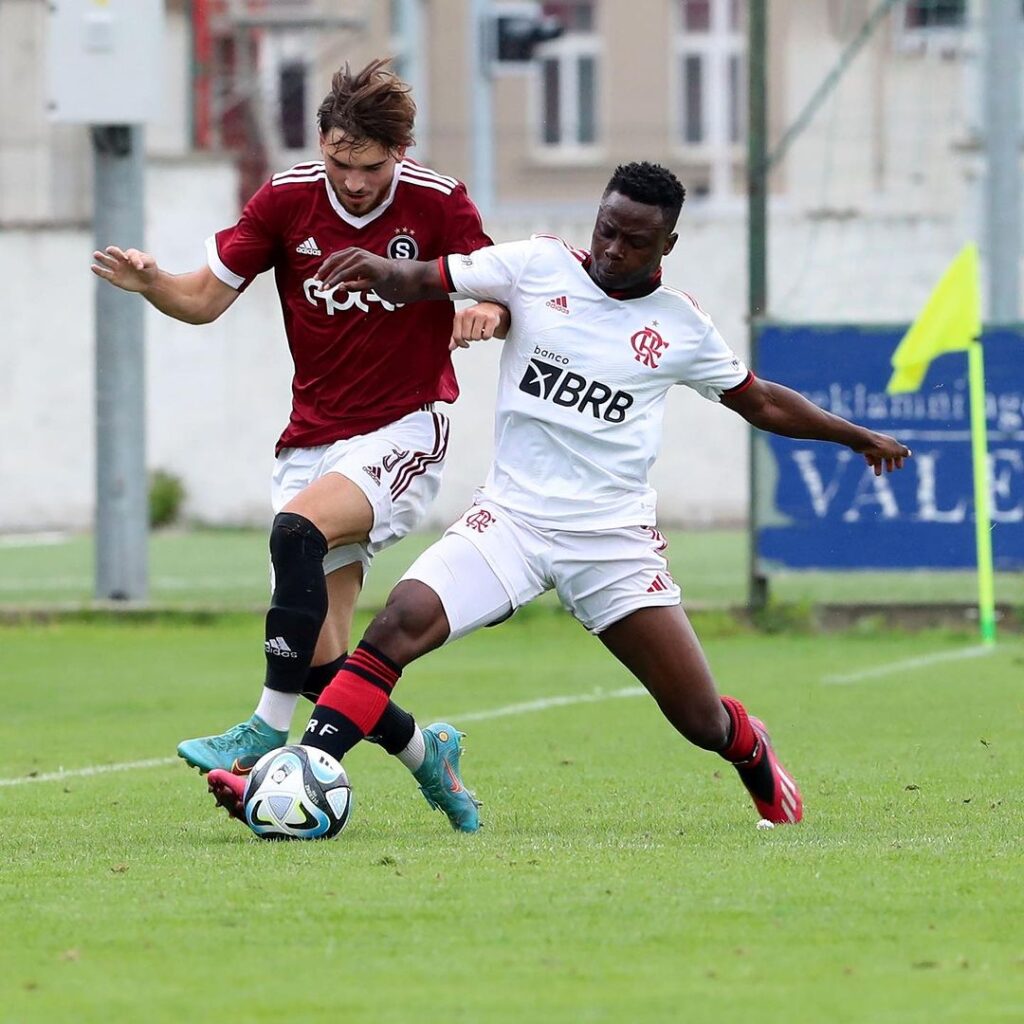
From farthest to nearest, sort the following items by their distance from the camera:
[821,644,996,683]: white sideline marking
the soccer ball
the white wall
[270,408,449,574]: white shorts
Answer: the white wall
[821,644,996,683]: white sideline marking
[270,408,449,574]: white shorts
the soccer ball

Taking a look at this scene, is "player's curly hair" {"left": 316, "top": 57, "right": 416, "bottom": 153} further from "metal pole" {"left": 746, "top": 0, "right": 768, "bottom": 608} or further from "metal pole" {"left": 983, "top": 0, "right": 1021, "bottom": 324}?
"metal pole" {"left": 983, "top": 0, "right": 1021, "bottom": 324}

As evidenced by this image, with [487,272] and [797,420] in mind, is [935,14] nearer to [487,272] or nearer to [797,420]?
[797,420]

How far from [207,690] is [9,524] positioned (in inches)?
555

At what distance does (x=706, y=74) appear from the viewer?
43.5m

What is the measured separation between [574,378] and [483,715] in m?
4.07

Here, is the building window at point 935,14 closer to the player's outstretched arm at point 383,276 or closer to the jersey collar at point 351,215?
the jersey collar at point 351,215

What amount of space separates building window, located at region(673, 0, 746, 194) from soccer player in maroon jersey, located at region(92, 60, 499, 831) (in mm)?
35715

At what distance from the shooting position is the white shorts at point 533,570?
679cm

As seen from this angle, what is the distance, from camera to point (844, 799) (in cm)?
762

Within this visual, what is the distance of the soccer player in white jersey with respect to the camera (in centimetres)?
682

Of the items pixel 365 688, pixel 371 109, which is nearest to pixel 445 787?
pixel 365 688

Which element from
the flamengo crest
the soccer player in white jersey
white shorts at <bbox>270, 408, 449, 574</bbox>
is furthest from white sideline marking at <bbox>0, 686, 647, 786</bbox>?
the flamengo crest

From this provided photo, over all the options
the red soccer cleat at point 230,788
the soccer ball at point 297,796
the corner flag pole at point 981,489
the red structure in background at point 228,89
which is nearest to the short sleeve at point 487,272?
the soccer ball at point 297,796

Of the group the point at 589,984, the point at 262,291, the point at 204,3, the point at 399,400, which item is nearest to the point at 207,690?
the point at 399,400
